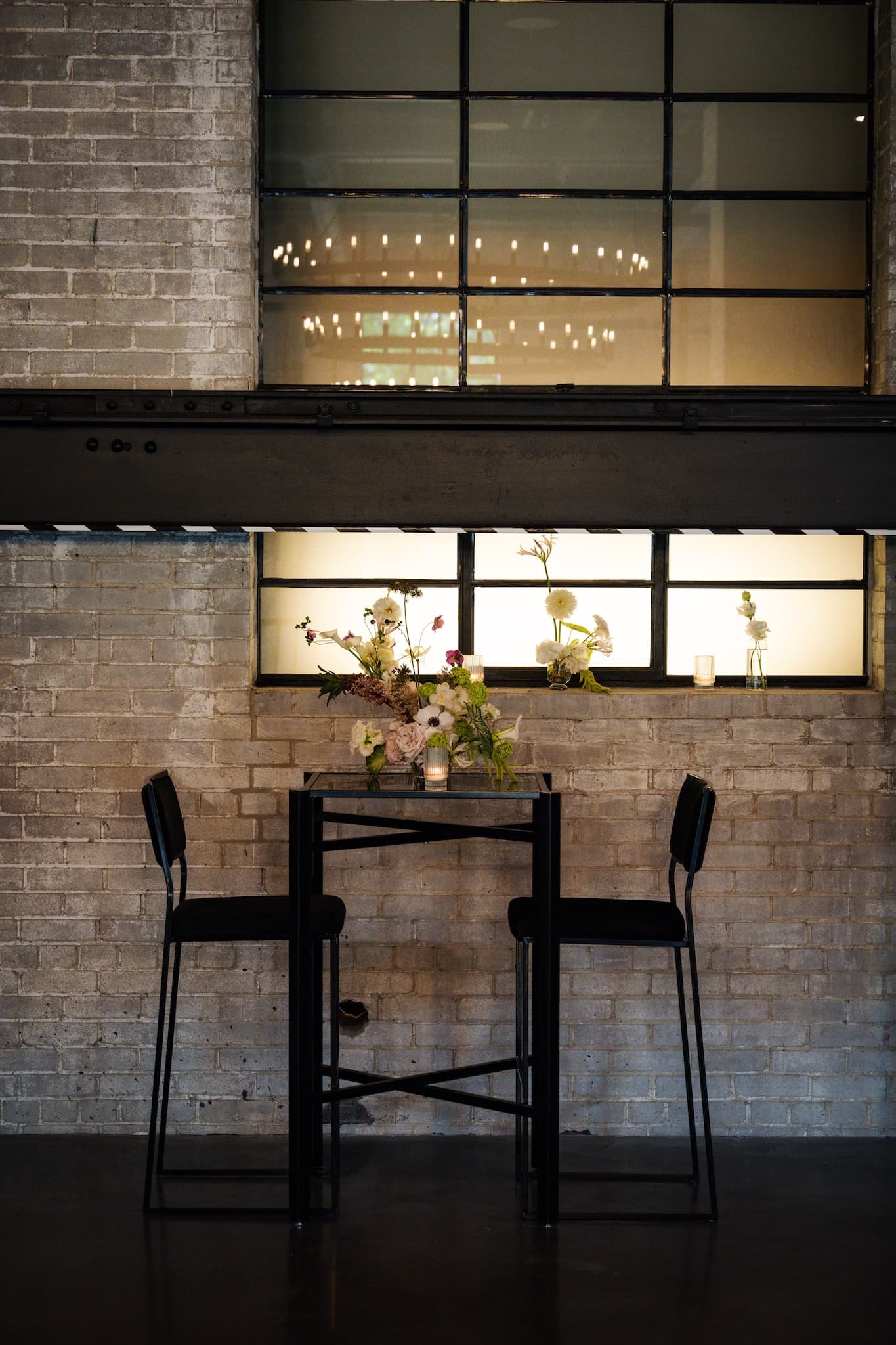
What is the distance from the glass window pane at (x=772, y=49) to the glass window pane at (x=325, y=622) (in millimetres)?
2051

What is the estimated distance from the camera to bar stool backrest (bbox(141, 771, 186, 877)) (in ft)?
11.4

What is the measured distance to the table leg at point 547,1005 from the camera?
3.38 m

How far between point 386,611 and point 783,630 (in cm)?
158

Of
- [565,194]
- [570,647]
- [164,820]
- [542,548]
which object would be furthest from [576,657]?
[565,194]

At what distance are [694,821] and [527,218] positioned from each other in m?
2.25

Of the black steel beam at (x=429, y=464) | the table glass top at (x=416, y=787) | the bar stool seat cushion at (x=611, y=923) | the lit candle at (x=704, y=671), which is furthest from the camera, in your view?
the lit candle at (x=704, y=671)

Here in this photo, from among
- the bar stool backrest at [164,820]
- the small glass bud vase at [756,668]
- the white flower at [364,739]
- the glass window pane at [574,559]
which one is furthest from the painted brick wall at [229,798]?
the white flower at [364,739]

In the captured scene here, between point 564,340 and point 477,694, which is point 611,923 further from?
point 564,340

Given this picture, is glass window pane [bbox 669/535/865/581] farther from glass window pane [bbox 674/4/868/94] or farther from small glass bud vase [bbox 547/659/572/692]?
glass window pane [bbox 674/4/868/94]

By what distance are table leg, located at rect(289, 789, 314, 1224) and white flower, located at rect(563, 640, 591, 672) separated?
96 centimetres

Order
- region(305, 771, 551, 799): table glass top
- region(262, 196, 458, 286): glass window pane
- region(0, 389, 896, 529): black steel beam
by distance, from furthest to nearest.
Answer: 1. region(262, 196, 458, 286): glass window pane
2. region(0, 389, 896, 529): black steel beam
3. region(305, 771, 551, 799): table glass top

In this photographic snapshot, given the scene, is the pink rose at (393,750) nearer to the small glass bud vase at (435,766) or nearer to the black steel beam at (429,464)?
the small glass bud vase at (435,766)

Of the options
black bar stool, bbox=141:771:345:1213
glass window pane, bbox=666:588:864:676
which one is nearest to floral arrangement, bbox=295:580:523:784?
black bar stool, bbox=141:771:345:1213

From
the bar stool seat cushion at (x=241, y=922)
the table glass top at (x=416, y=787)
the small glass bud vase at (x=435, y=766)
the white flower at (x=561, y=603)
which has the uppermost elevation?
the white flower at (x=561, y=603)
